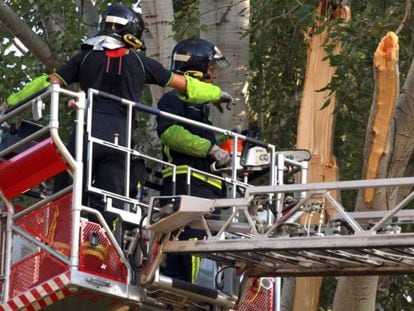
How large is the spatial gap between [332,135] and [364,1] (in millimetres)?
1545

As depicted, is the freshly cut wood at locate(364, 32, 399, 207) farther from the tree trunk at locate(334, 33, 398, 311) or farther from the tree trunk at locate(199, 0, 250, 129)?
the tree trunk at locate(199, 0, 250, 129)

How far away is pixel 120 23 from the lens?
1346 cm

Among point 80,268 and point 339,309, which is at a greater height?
point 80,268

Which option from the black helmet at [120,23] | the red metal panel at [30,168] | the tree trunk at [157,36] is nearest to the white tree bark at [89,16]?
the tree trunk at [157,36]

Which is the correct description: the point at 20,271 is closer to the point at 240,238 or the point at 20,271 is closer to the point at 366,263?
the point at 240,238

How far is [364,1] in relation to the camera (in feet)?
58.0

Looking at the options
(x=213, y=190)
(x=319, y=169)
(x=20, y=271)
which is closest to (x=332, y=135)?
(x=319, y=169)

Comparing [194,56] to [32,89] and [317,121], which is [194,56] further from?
[317,121]

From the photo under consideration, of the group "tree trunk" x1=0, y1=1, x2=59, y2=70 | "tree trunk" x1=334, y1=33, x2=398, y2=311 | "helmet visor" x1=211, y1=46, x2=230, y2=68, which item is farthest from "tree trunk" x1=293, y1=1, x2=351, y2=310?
"tree trunk" x1=0, y1=1, x2=59, y2=70

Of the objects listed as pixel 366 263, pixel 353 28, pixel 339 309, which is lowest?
pixel 339 309

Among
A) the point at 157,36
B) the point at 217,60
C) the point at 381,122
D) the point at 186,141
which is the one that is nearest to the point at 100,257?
the point at 186,141

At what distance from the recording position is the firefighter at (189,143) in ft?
44.3

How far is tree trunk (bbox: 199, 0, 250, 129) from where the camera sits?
17125mm

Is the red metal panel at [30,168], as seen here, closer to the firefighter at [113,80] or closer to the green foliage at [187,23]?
the firefighter at [113,80]
